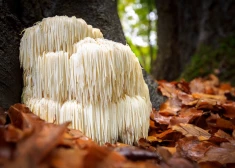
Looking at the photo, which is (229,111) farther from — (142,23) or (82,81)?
(142,23)

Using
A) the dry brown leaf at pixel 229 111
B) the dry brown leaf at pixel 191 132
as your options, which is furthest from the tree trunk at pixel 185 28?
the dry brown leaf at pixel 191 132

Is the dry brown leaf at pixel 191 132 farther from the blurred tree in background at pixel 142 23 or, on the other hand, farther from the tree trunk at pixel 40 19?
the blurred tree in background at pixel 142 23

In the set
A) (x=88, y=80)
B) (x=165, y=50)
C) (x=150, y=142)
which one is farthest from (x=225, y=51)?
(x=88, y=80)

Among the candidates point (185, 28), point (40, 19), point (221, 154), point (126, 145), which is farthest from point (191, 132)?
point (185, 28)

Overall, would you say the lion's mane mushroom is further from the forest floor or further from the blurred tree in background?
the blurred tree in background

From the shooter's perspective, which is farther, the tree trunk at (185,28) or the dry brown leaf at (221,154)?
the tree trunk at (185,28)

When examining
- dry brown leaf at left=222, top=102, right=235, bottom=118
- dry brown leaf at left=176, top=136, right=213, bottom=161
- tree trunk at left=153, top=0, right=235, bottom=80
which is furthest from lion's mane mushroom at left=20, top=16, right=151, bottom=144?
tree trunk at left=153, top=0, right=235, bottom=80
